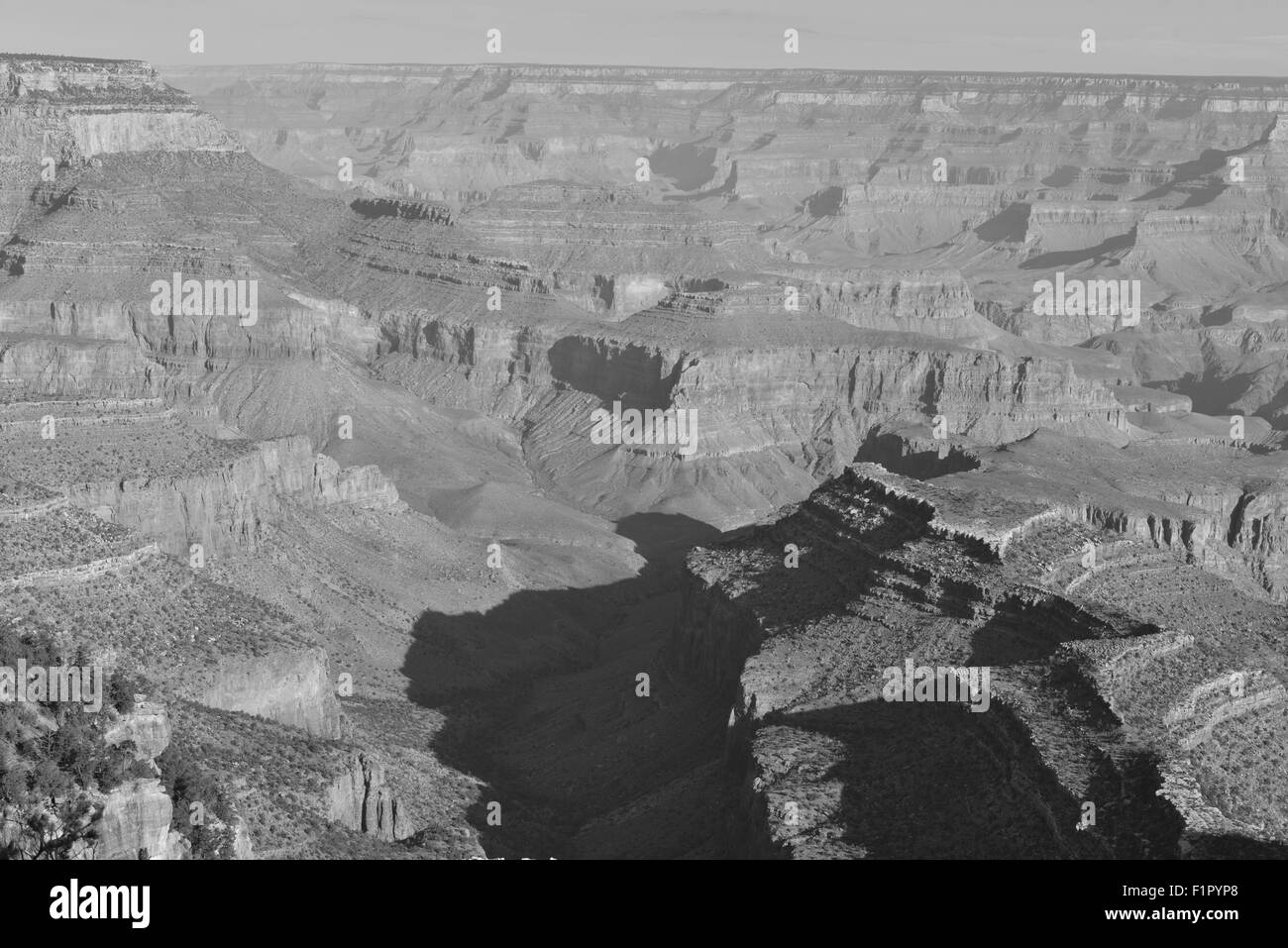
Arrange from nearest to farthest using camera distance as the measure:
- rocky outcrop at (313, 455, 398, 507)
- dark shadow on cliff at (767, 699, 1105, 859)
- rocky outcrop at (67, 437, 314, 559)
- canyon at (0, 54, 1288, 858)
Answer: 1. dark shadow on cliff at (767, 699, 1105, 859)
2. canyon at (0, 54, 1288, 858)
3. rocky outcrop at (67, 437, 314, 559)
4. rocky outcrop at (313, 455, 398, 507)

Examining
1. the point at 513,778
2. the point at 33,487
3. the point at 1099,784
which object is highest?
the point at 33,487

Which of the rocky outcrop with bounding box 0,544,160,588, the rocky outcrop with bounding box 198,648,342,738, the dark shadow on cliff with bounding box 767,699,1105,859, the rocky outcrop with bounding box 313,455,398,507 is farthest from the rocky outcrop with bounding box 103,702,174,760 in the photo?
the rocky outcrop with bounding box 313,455,398,507

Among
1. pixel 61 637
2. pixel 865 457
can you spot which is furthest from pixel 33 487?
pixel 865 457

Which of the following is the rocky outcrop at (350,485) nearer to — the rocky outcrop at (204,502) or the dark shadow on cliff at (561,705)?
the rocky outcrop at (204,502)

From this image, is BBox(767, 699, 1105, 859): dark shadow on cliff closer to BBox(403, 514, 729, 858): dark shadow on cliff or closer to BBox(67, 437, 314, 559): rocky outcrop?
BBox(403, 514, 729, 858): dark shadow on cliff

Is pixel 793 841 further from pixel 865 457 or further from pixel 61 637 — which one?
pixel 865 457

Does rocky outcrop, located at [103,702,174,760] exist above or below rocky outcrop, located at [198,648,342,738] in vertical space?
above

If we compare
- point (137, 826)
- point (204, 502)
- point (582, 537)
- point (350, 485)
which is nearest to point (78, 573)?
point (204, 502)
